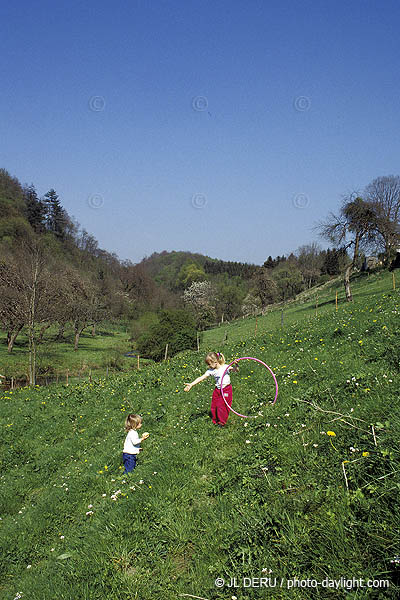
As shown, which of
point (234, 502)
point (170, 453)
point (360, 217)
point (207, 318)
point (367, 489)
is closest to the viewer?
point (367, 489)

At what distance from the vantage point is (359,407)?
548 cm

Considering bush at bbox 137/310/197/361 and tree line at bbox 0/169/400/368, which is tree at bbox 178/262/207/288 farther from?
bush at bbox 137/310/197/361

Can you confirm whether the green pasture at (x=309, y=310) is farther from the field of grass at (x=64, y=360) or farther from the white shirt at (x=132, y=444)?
the white shirt at (x=132, y=444)

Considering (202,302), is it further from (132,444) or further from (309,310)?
(132,444)

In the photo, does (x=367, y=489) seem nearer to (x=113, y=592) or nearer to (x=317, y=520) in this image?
(x=317, y=520)

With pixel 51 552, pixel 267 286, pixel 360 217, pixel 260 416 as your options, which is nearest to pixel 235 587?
pixel 260 416

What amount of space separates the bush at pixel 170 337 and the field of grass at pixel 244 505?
41.5m

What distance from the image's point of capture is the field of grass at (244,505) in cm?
322

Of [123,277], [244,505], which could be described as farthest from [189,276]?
[244,505]

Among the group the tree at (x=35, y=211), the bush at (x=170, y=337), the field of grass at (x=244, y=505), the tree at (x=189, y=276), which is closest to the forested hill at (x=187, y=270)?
the tree at (x=189, y=276)

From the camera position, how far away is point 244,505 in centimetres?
435

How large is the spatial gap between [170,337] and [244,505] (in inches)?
1926

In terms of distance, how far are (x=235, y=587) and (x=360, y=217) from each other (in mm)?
35566

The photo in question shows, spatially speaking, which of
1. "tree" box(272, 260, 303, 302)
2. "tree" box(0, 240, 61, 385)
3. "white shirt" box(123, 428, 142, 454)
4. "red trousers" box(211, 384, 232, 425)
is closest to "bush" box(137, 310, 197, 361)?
"tree" box(0, 240, 61, 385)
